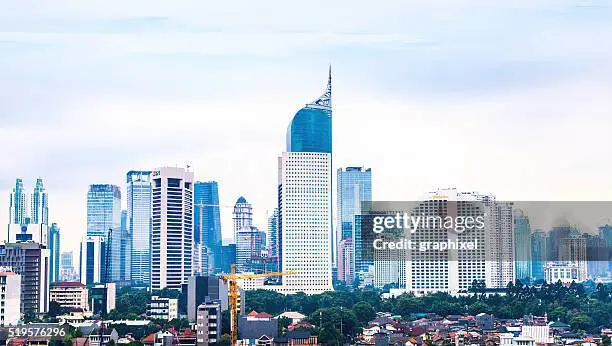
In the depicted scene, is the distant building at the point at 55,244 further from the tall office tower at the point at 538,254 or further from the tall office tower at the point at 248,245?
the tall office tower at the point at 538,254

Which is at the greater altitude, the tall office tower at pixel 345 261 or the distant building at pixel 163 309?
the tall office tower at pixel 345 261

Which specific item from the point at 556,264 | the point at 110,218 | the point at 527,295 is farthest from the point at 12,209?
the point at 527,295

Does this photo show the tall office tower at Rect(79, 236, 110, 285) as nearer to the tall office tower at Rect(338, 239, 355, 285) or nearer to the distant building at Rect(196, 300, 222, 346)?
the tall office tower at Rect(338, 239, 355, 285)

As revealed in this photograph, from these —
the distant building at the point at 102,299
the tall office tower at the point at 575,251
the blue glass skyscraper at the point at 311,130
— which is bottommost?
the distant building at the point at 102,299

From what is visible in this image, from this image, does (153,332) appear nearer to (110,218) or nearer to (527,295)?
(527,295)

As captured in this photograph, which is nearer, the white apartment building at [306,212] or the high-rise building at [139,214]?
the white apartment building at [306,212]

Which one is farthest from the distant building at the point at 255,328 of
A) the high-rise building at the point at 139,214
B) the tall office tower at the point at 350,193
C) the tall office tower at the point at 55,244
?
the high-rise building at the point at 139,214

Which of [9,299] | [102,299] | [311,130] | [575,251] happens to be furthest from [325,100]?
[9,299]
